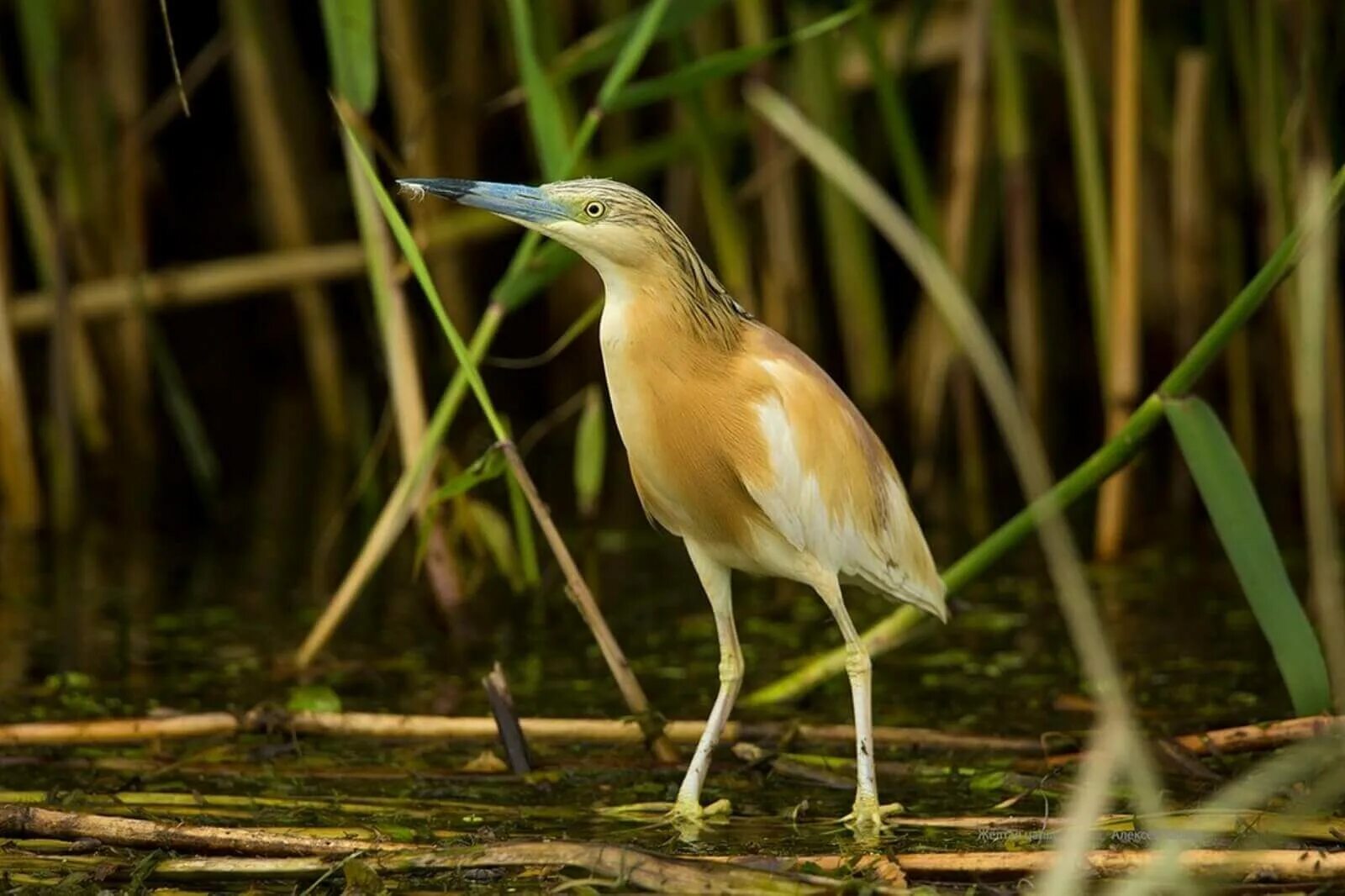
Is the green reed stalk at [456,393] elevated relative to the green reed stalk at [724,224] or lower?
lower

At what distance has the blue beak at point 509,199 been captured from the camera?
3328 millimetres

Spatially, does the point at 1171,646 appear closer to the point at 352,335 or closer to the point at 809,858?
the point at 809,858

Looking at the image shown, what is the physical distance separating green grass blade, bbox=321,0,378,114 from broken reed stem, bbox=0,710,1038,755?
133 cm

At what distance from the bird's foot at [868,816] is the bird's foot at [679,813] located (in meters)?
0.22

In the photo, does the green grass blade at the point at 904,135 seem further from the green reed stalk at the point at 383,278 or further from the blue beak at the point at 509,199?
the blue beak at the point at 509,199

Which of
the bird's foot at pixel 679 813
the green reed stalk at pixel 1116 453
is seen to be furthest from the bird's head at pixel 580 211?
the bird's foot at pixel 679 813

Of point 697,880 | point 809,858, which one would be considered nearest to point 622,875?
point 697,880

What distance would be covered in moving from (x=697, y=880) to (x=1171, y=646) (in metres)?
2.51

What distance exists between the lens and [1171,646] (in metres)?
4.96

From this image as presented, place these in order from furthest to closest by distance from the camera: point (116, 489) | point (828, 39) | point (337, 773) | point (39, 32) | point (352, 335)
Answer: point (352, 335) → point (116, 489) → point (828, 39) → point (39, 32) → point (337, 773)

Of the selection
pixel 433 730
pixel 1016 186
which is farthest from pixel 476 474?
pixel 1016 186

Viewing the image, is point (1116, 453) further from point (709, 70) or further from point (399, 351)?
point (399, 351)

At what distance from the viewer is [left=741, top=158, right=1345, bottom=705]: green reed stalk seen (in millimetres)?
3459

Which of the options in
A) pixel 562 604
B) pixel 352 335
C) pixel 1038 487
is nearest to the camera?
pixel 1038 487
